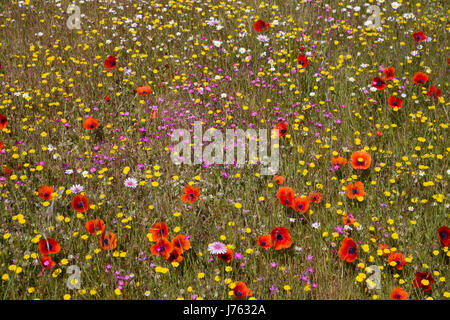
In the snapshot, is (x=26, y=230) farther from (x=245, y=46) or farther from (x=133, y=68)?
(x=245, y=46)

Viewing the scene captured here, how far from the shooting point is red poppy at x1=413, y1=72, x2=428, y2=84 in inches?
169

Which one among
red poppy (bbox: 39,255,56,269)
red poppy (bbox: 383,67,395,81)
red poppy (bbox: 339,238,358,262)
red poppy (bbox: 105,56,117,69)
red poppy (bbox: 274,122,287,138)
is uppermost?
red poppy (bbox: 105,56,117,69)

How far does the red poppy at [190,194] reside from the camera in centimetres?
326

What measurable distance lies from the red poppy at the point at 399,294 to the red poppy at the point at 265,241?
794 millimetres

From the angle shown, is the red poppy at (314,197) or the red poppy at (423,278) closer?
the red poppy at (423,278)

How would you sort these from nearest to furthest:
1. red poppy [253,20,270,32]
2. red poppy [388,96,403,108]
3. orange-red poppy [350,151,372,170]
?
orange-red poppy [350,151,372,170], red poppy [388,96,403,108], red poppy [253,20,270,32]

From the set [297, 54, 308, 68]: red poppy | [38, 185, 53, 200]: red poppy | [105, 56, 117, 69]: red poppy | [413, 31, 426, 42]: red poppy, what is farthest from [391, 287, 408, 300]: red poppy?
[105, 56, 117, 69]: red poppy

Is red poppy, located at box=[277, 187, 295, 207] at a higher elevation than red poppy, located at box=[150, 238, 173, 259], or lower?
higher

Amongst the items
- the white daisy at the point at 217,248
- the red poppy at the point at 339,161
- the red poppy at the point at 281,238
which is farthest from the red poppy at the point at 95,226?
the red poppy at the point at 339,161

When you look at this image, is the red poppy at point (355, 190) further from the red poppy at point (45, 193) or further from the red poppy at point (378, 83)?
the red poppy at point (45, 193)

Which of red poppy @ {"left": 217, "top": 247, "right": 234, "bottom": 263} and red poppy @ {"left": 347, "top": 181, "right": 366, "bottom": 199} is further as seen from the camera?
red poppy @ {"left": 347, "top": 181, "right": 366, "bottom": 199}

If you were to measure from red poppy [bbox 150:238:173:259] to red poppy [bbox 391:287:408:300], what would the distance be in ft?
4.58

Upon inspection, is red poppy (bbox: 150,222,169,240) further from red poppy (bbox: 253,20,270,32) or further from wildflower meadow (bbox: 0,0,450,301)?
red poppy (bbox: 253,20,270,32)

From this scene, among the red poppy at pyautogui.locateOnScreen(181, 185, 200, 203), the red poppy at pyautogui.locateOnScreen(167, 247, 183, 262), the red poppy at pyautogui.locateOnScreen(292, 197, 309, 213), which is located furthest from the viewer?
A: the red poppy at pyautogui.locateOnScreen(181, 185, 200, 203)
